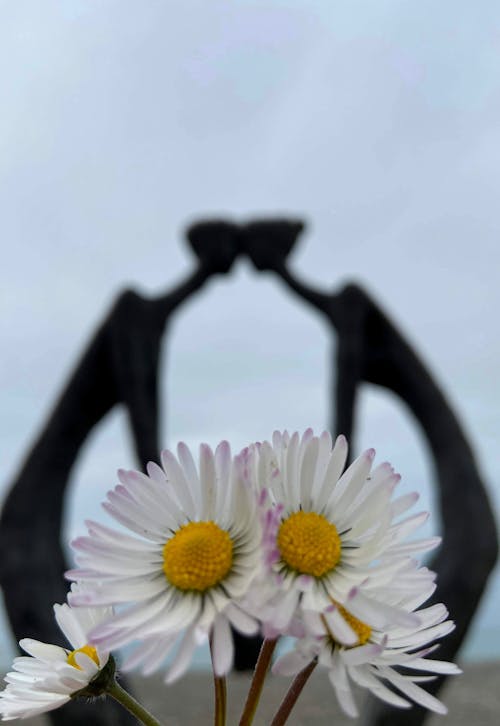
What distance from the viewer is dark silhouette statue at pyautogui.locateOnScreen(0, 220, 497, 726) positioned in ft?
9.37

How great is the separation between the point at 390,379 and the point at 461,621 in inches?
36.1

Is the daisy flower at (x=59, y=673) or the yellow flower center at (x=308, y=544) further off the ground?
the yellow flower center at (x=308, y=544)

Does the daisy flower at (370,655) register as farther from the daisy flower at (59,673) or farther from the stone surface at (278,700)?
the stone surface at (278,700)

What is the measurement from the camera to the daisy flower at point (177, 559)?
42 centimetres

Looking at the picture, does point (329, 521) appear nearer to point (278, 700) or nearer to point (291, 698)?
point (291, 698)

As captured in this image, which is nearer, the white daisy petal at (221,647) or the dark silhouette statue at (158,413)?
the white daisy petal at (221,647)

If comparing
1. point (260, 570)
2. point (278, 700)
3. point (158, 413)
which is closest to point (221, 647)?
point (260, 570)

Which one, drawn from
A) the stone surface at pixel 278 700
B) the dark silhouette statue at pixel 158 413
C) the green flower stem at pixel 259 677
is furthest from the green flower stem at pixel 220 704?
the stone surface at pixel 278 700

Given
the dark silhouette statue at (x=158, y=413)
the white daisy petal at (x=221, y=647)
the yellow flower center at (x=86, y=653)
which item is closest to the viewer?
the white daisy petal at (x=221, y=647)

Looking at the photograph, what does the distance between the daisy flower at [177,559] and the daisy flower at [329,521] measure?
17mm

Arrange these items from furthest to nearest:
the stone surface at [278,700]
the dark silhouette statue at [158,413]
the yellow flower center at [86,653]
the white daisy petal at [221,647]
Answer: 1. the stone surface at [278,700]
2. the dark silhouette statue at [158,413]
3. the yellow flower center at [86,653]
4. the white daisy petal at [221,647]

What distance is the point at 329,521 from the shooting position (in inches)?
19.2

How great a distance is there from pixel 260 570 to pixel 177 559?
0.06 meters

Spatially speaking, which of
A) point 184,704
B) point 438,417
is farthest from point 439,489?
point 184,704
